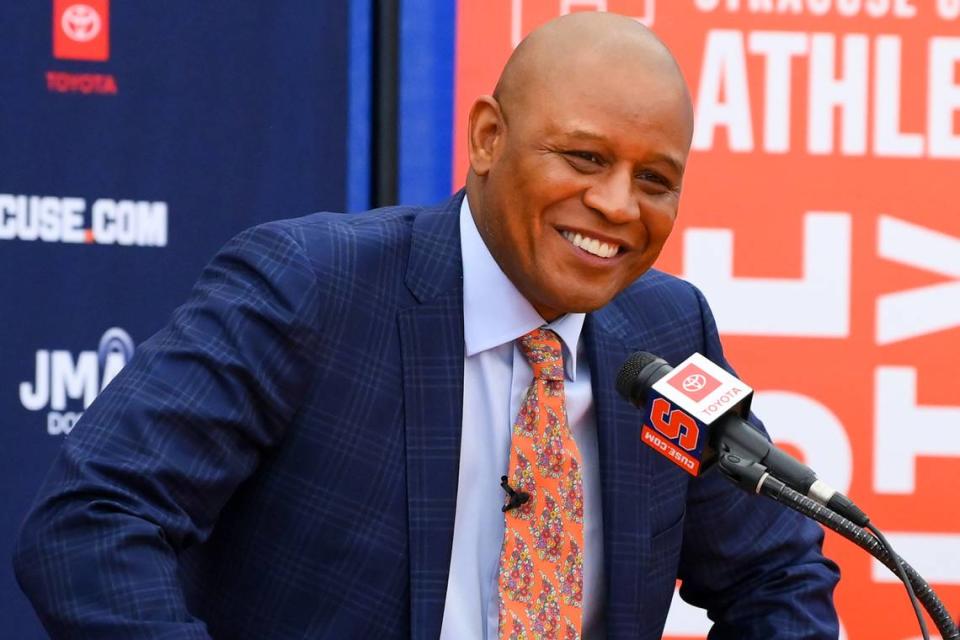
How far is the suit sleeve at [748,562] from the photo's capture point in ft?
7.25

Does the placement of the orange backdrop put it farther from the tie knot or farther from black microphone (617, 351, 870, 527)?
black microphone (617, 351, 870, 527)

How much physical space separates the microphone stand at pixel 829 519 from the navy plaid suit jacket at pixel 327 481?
0.53 m

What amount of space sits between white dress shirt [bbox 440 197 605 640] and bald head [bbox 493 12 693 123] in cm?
23

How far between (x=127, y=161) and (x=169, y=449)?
1.55 metres

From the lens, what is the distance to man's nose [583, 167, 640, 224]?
1959 millimetres

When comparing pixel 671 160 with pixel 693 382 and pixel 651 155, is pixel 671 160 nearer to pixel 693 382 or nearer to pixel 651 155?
pixel 651 155

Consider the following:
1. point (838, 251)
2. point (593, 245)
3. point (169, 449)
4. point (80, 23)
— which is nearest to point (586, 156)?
point (593, 245)

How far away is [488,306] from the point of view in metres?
2.10

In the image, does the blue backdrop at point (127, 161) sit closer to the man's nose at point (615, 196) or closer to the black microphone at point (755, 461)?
the man's nose at point (615, 196)

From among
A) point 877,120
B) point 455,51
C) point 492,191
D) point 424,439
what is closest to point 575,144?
point 492,191

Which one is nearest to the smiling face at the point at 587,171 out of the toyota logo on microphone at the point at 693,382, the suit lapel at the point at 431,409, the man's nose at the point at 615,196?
the man's nose at the point at 615,196

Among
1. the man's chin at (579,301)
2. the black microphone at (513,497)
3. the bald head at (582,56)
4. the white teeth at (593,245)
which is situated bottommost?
the black microphone at (513,497)

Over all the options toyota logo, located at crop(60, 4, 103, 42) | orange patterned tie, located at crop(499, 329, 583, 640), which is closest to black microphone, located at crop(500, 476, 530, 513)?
orange patterned tie, located at crop(499, 329, 583, 640)

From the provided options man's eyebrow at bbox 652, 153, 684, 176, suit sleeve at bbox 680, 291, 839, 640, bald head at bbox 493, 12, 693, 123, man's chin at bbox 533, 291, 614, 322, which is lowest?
suit sleeve at bbox 680, 291, 839, 640
